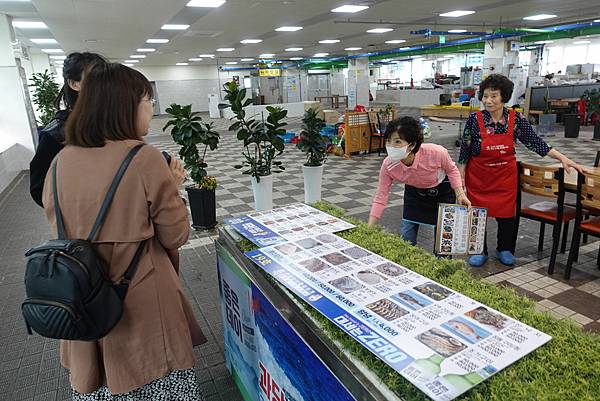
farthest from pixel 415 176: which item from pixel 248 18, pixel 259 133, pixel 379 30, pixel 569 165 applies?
pixel 379 30

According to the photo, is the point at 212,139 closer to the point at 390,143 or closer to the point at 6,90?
the point at 390,143

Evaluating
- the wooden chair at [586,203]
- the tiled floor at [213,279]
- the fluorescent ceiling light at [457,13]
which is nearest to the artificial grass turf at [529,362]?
the tiled floor at [213,279]

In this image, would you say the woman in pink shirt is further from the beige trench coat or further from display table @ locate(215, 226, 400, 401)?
the beige trench coat

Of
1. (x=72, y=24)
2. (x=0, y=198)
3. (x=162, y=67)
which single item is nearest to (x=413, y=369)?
(x=0, y=198)

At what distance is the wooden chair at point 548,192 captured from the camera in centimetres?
304

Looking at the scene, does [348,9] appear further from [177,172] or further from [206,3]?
[177,172]

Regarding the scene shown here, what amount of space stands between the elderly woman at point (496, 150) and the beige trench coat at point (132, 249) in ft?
8.35

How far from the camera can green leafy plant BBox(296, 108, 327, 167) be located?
192 inches

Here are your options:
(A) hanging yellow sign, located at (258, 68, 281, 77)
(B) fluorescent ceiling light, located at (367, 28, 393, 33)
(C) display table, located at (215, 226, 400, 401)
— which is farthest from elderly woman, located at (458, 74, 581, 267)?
(A) hanging yellow sign, located at (258, 68, 281, 77)

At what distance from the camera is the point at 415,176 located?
2.69 meters

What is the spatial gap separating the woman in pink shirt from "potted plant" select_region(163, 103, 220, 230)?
222 centimetres

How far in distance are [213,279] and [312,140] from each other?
88.1 inches

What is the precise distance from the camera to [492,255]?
3629 millimetres

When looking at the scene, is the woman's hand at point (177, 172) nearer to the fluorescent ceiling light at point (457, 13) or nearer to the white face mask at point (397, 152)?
the white face mask at point (397, 152)
